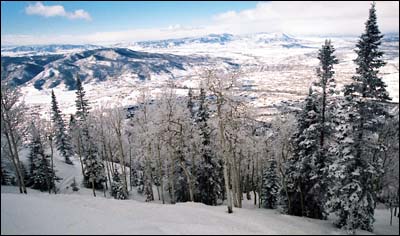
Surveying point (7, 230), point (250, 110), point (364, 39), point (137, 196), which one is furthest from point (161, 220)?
point (137, 196)

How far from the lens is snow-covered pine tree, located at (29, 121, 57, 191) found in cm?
3606

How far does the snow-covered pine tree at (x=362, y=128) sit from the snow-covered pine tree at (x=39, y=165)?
32821 millimetres

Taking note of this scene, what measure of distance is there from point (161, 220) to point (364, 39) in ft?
54.2

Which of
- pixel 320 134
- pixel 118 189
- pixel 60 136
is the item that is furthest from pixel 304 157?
pixel 60 136

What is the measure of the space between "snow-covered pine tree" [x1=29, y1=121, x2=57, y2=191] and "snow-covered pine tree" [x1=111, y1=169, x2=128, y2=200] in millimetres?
7535

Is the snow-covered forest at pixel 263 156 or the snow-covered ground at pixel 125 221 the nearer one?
the snow-covered ground at pixel 125 221

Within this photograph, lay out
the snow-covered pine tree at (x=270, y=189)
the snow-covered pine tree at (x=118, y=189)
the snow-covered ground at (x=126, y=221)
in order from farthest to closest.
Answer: the snow-covered pine tree at (x=118, y=189)
the snow-covered pine tree at (x=270, y=189)
the snow-covered ground at (x=126, y=221)

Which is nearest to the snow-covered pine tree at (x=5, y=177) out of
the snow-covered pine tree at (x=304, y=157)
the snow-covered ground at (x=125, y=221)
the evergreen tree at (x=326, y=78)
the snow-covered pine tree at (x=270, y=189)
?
the snow-covered ground at (x=125, y=221)

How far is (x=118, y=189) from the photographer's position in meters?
36.0

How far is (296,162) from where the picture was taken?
25594mm

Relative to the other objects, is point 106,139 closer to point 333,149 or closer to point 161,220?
point 161,220

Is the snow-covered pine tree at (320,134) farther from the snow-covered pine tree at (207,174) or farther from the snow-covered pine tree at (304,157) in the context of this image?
the snow-covered pine tree at (207,174)

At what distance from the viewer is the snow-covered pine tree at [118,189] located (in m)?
35.5

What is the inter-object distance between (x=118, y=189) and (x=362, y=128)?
28011 millimetres
